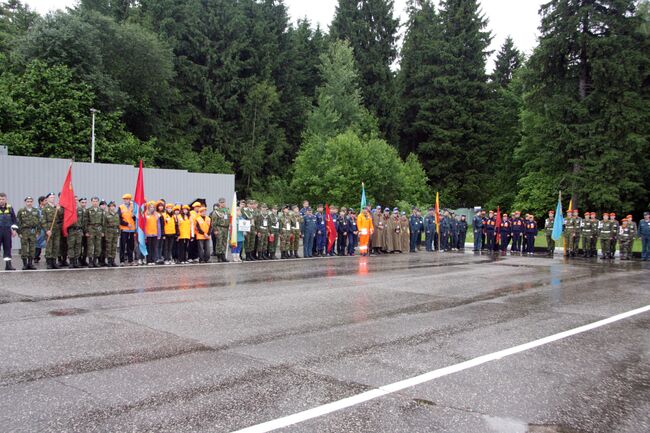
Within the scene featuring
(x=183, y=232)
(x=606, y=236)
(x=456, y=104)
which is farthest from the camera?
(x=456, y=104)

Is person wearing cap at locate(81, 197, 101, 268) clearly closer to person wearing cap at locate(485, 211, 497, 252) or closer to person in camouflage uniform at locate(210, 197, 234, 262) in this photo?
person in camouflage uniform at locate(210, 197, 234, 262)

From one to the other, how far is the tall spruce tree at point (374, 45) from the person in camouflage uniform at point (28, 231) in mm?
43498

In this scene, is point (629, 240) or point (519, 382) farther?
point (629, 240)

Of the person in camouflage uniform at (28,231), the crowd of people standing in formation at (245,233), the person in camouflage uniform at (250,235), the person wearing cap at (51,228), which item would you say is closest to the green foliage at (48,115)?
the crowd of people standing in formation at (245,233)

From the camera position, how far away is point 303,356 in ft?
20.8

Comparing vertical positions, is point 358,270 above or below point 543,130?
below

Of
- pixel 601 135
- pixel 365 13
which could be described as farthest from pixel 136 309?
pixel 365 13

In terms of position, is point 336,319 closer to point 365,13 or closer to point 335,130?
point 335,130

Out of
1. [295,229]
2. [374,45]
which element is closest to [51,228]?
[295,229]

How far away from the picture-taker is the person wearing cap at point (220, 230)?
17.9 meters

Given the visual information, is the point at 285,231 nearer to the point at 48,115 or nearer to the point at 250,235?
the point at 250,235

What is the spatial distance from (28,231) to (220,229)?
5.70m

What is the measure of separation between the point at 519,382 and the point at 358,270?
400 inches

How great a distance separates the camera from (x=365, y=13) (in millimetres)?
57156
